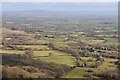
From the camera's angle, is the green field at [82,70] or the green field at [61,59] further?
the green field at [61,59]

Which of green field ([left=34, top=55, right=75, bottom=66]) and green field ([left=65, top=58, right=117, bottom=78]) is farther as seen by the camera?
green field ([left=34, top=55, right=75, bottom=66])

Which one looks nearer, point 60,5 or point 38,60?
point 38,60

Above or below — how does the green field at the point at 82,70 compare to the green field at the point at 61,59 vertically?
below

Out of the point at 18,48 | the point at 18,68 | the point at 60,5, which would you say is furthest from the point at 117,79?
the point at 60,5

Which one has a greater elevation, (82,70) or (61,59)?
(61,59)

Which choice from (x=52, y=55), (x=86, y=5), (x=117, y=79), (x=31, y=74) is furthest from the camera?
(x=86, y=5)

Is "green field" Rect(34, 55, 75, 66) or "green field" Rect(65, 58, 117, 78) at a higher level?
"green field" Rect(34, 55, 75, 66)

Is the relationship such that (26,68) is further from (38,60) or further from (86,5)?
(86,5)

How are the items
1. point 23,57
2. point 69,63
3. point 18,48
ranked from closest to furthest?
point 69,63 < point 23,57 < point 18,48

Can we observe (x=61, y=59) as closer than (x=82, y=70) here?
No

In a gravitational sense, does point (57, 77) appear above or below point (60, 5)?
below
